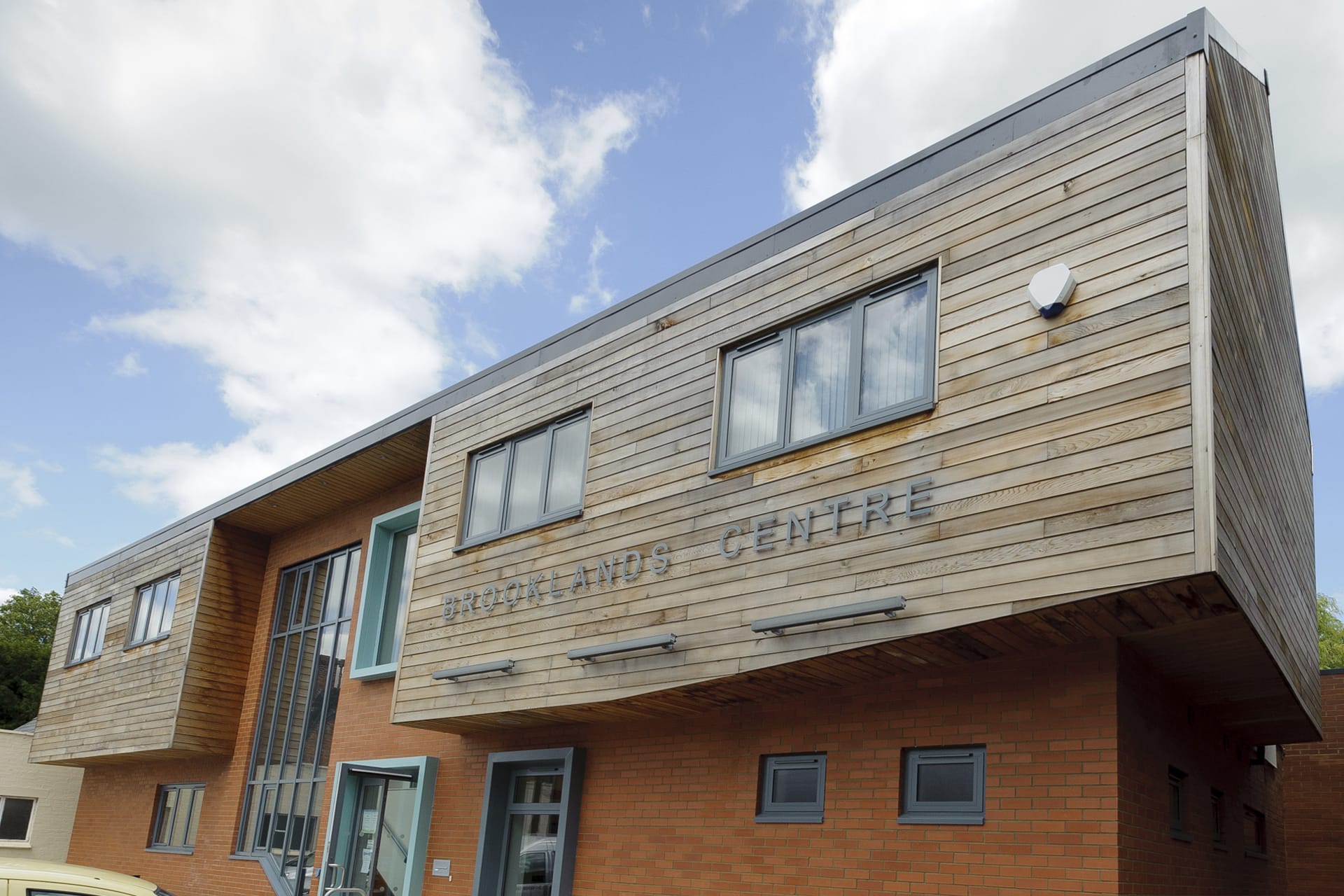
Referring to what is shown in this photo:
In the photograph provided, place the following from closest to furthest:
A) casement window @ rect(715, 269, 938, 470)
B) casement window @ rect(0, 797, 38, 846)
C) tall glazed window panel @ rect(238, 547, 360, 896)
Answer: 1. casement window @ rect(715, 269, 938, 470)
2. tall glazed window panel @ rect(238, 547, 360, 896)
3. casement window @ rect(0, 797, 38, 846)

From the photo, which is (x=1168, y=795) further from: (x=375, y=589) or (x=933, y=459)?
(x=375, y=589)

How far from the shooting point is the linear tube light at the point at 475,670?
10141 millimetres

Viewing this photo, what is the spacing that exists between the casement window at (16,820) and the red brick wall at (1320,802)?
21.2 metres

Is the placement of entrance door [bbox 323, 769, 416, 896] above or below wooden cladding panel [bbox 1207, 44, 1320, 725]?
below

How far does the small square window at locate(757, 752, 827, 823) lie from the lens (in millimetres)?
8367

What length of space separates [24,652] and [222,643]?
3034 centimetres

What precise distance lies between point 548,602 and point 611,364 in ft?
7.25

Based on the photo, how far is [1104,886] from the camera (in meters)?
6.56

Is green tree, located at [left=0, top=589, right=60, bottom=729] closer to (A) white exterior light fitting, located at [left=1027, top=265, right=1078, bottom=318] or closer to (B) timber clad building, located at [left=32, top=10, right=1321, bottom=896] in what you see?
(B) timber clad building, located at [left=32, top=10, right=1321, bottom=896]

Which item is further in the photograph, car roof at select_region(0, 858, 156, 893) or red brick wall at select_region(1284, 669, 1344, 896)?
red brick wall at select_region(1284, 669, 1344, 896)

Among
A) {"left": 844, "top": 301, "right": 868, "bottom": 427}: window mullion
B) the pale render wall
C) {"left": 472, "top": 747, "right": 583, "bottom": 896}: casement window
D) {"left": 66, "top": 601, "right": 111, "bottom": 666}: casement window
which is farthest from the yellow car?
the pale render wall

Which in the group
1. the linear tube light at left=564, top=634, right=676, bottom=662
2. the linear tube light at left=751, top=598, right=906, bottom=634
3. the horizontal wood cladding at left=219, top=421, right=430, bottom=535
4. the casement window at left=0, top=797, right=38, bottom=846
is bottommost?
the casement window at left=0, top=797, right=38, bottom=846

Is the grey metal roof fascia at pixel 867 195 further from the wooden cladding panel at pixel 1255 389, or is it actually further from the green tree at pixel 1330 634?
the green tree at pixel 1330 634

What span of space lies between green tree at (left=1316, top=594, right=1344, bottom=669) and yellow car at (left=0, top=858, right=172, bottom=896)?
3489 cm
